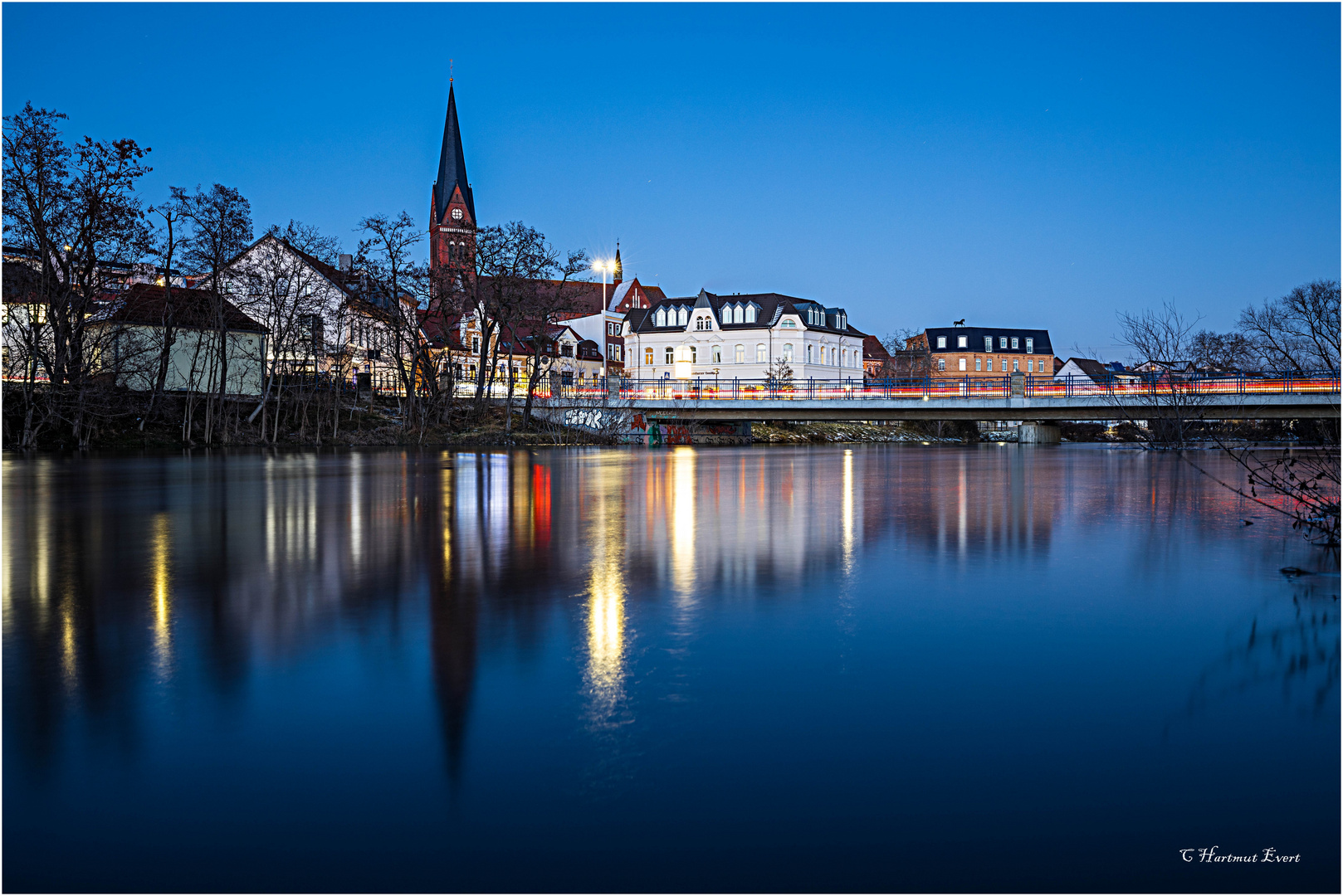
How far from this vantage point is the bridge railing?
48.9 meters

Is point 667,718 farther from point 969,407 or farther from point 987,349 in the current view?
point 987,349

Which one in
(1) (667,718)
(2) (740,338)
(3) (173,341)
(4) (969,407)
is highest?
(2) (740,338)

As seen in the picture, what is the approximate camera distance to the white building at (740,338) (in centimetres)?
11000

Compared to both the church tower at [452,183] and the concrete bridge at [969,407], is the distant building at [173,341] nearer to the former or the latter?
the concrete bridge at [969,407]

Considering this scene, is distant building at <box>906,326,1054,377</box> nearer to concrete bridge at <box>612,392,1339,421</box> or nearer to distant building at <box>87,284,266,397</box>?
concrete bridge at <box>612,392,1339,421</box>

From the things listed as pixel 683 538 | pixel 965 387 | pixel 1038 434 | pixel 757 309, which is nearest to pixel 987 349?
pixel 757 309

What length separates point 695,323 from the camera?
4476 inches

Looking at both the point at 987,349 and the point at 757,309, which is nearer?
the point at 757,309

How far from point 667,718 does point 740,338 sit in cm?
10851

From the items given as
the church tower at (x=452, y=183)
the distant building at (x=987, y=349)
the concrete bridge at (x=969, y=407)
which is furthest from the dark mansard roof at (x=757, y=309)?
the concrete bridge at (x=969, y=407)

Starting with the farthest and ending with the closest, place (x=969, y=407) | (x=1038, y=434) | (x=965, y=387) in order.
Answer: (x=1038, y=434) < (x=965, y=387) < (x=969, y=407)

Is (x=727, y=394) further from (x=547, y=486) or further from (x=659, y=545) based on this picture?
(x=659, y=545)

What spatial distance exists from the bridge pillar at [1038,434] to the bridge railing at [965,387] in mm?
6258

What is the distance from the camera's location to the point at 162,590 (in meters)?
7.39
